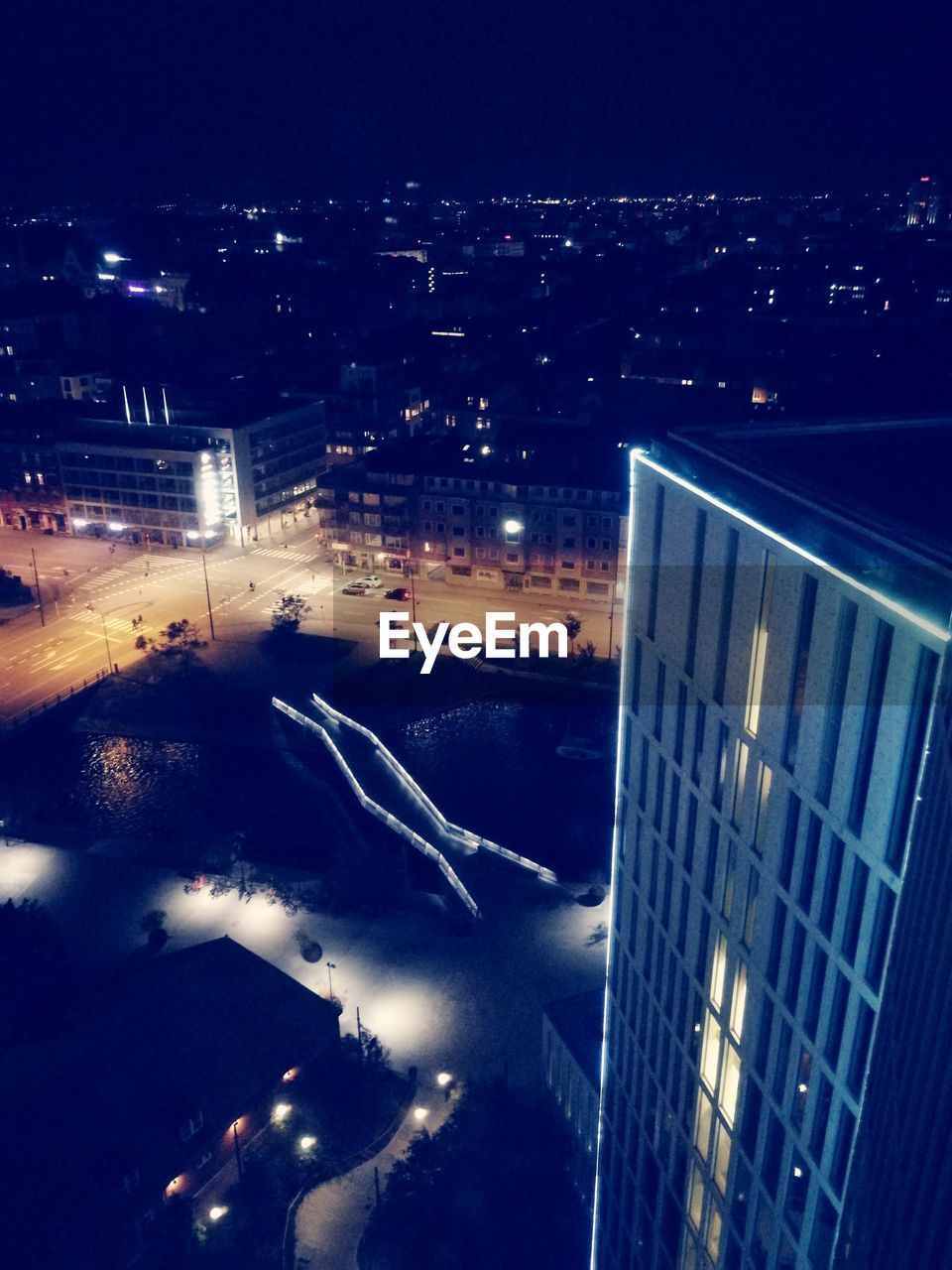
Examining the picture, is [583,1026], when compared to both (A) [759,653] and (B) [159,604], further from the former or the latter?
(B) [159,604]

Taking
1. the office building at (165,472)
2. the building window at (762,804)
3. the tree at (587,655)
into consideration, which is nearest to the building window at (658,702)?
the building window at (762,804)

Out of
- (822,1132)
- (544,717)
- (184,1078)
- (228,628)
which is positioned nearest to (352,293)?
(228,628)

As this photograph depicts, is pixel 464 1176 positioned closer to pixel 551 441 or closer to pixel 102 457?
pixel 551 441

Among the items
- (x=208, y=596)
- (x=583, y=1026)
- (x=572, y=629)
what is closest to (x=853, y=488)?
(x=583, y=1026)

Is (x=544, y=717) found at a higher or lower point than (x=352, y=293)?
lower

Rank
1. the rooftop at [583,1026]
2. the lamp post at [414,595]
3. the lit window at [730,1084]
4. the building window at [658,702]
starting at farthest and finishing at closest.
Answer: the lamp post at [414,595] → the rooftop at [583,1026] → the building window at [658,702] → the lit window at [730,1084]

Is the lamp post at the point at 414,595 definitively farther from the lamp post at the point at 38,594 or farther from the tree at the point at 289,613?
the lamp post at the point at 38,594

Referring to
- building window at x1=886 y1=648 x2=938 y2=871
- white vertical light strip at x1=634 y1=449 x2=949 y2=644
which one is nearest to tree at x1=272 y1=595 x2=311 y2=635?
white vertical light strip at x1=634 y1=449 x2=949 y2=644
